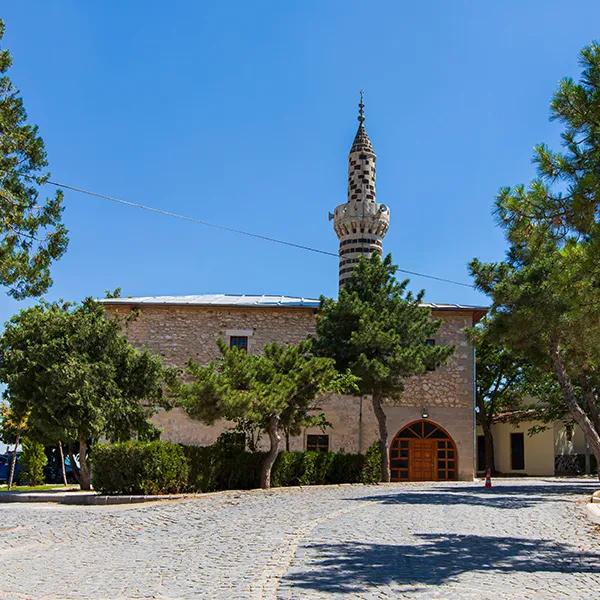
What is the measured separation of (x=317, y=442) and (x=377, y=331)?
6714 millimetres

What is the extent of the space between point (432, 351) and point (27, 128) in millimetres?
15609

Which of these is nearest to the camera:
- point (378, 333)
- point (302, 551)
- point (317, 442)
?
point (302, 551)

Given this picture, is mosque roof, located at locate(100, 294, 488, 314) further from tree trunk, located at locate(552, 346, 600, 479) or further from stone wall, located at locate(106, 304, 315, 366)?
tree trunk, located at locate(552, 346, 600, 479)

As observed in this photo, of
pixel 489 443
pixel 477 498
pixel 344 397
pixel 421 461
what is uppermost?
pixel 344 397

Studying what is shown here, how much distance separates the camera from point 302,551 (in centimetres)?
802

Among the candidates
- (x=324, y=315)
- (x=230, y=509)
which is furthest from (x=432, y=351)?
(x=230, y=509)

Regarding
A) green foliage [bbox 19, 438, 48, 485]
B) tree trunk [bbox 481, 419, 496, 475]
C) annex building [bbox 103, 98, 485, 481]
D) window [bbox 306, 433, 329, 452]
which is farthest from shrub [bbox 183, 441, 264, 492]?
tree trunk [bbox 481, 419, 496, 475]

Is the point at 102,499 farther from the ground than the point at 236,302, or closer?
closer

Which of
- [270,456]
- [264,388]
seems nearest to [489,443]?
[270,456]

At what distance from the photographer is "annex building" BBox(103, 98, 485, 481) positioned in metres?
26.8

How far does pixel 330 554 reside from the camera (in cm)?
782

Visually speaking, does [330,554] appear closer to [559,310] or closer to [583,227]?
[583,227]

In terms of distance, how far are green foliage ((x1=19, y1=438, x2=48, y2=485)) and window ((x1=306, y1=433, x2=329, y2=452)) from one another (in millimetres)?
9939

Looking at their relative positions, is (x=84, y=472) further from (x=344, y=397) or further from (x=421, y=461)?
(x=421, y=461)
